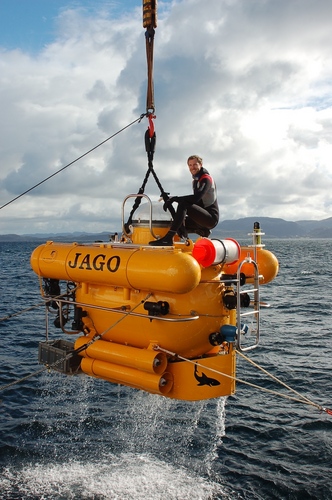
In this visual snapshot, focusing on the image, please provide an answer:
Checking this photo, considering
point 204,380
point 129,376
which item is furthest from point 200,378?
point 129,376

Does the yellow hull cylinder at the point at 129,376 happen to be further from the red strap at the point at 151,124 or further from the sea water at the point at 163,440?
the red strap at the point at 151,124

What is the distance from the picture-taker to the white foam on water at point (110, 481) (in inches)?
311

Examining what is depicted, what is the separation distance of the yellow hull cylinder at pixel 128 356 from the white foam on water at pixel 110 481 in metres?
2.24

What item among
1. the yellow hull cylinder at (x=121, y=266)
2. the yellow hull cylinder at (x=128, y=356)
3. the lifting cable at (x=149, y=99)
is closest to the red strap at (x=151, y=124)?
the lifting cable at (x=149, y=99)

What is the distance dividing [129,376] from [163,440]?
3.47 m

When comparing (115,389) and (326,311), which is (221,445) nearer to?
(115,389)

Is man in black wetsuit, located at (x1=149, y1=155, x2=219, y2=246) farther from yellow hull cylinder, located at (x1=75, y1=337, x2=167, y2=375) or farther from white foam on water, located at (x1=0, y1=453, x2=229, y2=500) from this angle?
white foam on water, located at (x1=0, y1=453, x2=229, y2=500)

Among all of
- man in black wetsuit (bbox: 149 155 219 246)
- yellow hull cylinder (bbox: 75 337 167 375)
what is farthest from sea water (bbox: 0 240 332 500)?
man in black wetsuit (bbox: 149 155 219 246)

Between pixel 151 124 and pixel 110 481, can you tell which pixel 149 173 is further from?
pixel 110 481

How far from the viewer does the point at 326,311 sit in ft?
73.8

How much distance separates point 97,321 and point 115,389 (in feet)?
17.0

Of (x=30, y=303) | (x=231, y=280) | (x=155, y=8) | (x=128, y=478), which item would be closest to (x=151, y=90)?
(x=155, y=8)

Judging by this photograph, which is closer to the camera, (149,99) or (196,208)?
(196,208)

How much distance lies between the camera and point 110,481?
820cm
